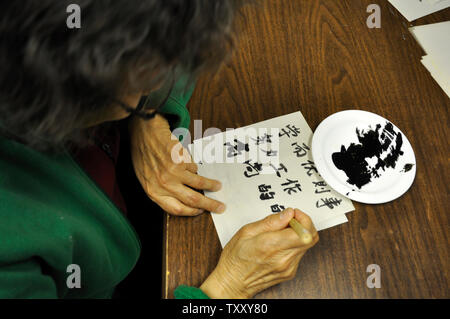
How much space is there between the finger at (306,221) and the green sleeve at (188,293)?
22 centimetres

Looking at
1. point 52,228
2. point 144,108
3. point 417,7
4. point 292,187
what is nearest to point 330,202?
point 292,187

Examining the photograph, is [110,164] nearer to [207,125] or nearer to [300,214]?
[207,125]

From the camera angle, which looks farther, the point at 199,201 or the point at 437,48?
the point at 437,48

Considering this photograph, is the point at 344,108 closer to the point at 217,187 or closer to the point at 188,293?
the point at 217,187

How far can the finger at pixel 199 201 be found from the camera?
2.23 ft

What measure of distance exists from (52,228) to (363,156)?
24.4 inches

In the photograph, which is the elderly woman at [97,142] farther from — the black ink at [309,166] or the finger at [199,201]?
the black ink at [309,166]

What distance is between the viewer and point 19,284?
Answer: 0.48 m

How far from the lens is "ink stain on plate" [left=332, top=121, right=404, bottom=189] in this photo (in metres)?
0.72

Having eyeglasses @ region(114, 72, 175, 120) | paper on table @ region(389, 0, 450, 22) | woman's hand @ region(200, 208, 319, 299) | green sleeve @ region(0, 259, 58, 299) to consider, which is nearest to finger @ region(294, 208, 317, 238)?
woman's hand @ region(200, 208, 319, 299)

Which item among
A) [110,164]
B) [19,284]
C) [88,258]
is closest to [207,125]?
[110,164]

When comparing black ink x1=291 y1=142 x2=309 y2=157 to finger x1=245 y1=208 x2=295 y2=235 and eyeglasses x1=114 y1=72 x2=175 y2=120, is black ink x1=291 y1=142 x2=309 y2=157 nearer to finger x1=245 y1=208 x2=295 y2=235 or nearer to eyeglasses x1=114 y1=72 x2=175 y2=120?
finger x1=245 y1=208 x2=295 y2=235

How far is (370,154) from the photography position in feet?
2.43
